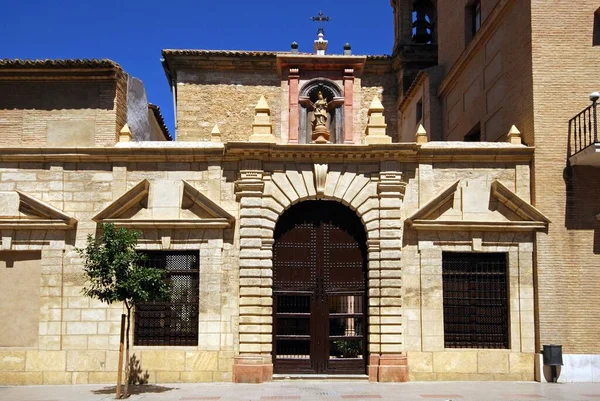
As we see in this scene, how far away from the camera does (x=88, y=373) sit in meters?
15.4

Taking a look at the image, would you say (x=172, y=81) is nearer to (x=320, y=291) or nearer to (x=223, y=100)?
(x=223, y=100)

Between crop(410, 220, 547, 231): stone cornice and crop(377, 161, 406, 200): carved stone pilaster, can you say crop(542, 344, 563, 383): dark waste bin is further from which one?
crop(377, 161, 406, 200): carved stone pilaster

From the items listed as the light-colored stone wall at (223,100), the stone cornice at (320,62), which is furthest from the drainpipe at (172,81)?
the stone cornice at (320,62)

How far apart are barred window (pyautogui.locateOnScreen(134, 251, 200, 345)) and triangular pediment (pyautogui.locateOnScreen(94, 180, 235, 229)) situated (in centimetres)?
71

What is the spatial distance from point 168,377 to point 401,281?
17.2 ft

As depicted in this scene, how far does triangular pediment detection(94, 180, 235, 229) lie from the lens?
15.7 metres

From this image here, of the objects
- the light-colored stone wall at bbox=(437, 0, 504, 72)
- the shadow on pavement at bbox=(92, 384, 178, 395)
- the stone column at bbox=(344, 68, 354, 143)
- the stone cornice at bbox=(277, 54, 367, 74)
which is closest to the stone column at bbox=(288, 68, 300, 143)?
the stone cornice at bbox=(277, 54, 367, 74)

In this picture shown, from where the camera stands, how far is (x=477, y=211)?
1598cm

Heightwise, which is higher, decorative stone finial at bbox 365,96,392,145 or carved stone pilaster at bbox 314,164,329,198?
decorative stone finial at bbox 365,96,392,145

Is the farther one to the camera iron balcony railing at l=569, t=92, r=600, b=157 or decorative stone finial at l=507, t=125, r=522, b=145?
decorative stone finial at l=507, t=125, r=522, b=145

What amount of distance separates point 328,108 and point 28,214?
8.57 m

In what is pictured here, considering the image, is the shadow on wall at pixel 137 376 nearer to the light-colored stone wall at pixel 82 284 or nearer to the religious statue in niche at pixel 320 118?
the light-colored stone wall at pixel 82 284

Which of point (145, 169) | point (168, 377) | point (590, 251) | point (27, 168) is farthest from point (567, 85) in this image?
point (27, 168)

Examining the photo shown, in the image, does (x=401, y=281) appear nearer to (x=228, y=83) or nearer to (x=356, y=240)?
(x=356, y=240)
